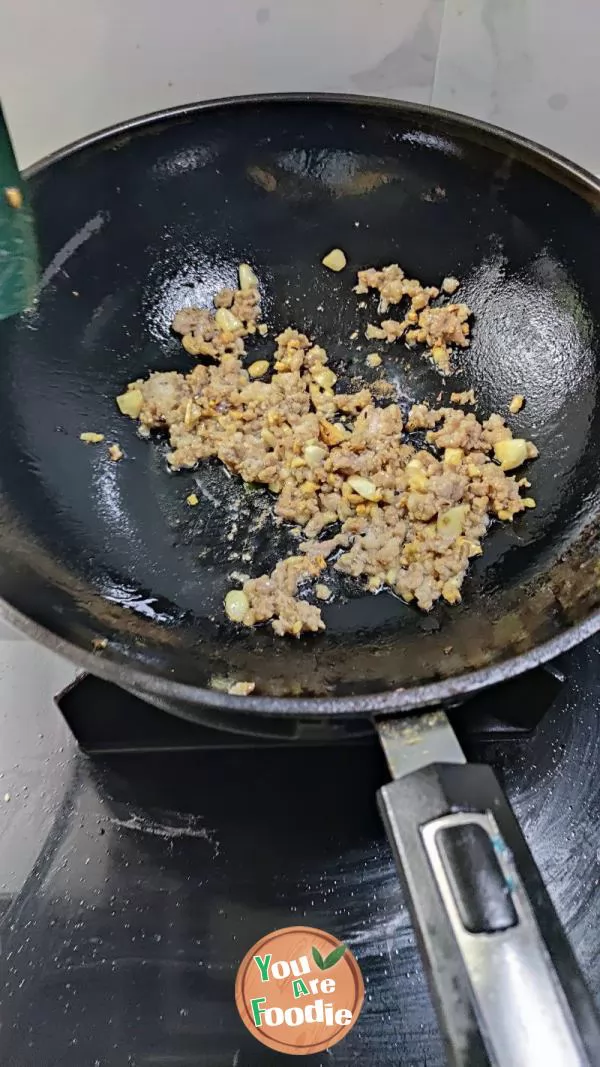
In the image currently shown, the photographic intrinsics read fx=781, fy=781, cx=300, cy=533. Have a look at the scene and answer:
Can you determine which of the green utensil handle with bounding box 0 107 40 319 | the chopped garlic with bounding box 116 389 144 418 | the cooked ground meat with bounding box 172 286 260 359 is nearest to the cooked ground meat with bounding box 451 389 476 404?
the cooked ground meat with bounding box 172 286 260 359

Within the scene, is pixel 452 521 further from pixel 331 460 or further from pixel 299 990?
pixel 299 990

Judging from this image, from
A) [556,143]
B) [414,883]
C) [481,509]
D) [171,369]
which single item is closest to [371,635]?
[481,509]

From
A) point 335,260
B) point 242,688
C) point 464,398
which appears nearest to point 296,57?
point 335,260

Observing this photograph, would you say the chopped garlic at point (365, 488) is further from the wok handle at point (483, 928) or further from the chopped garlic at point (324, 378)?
A: the wok handle at point (483, 928)

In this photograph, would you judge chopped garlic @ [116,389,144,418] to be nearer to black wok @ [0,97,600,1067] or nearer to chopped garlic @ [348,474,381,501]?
black wok @ [0,97,600,1067]

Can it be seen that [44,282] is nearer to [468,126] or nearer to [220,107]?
[220,107]

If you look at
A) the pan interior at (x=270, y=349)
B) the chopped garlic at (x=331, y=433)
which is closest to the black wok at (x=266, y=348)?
the pan interior at (x=270, y=349)
